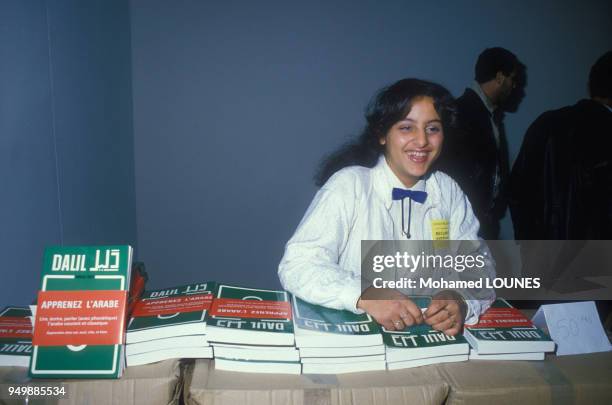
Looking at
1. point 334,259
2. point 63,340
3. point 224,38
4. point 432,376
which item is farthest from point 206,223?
point 432,376

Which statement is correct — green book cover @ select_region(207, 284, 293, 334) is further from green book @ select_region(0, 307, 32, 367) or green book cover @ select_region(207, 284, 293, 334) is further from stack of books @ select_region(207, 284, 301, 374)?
green book @ select_region(0, 307, 32, 367)

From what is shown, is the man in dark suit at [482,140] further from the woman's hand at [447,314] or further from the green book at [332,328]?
the green book at [332,328]

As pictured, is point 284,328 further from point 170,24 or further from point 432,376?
point 170,24

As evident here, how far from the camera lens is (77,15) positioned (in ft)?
6.41

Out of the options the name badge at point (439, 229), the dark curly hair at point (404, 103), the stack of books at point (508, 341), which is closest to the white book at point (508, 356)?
the stack of books at point (508, 341)

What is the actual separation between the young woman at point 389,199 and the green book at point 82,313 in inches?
18.9

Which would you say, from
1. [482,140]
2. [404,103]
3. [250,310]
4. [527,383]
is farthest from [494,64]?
[250,310]

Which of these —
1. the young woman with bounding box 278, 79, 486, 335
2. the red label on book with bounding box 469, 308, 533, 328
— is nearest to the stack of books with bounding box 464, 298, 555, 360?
the red label on book with bounding box 469, 308, 533, 328

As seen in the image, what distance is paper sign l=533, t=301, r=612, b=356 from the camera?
1087 millimetres

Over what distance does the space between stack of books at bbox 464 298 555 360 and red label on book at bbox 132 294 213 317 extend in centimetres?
68

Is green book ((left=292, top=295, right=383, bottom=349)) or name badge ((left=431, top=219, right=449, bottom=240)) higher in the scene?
name badge ((left=431, top=219, right=449, bottom=240))

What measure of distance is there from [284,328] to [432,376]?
355 millimetres

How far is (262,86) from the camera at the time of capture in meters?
3.00

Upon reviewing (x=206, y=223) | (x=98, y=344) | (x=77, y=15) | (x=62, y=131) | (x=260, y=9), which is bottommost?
(x=206, y=223)
